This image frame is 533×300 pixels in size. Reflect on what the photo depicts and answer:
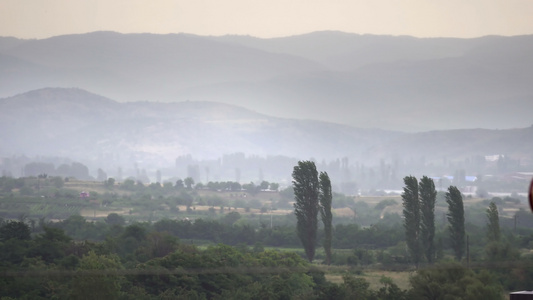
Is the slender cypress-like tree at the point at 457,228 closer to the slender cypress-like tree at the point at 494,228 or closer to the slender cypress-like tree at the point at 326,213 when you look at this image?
the slender cypress-like tree at the point at 494,228

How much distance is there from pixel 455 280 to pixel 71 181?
12805 cm

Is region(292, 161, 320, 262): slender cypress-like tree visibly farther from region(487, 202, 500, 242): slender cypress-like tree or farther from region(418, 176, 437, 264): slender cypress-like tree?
region(487, 202, 500, 242): slender cypress-like tree

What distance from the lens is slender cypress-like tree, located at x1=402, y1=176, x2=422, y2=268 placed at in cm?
6309

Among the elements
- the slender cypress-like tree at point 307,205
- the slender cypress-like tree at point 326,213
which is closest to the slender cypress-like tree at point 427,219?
the slender cypress-like tree at point 326,213

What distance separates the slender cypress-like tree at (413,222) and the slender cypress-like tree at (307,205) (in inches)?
310

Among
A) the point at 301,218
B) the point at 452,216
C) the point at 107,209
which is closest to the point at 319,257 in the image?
the point at 301,218

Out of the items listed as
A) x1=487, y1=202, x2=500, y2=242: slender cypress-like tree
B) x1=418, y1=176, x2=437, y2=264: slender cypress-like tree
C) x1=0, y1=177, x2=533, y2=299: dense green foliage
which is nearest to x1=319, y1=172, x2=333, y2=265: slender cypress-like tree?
x1=0, y1=177, x2=533, y2=299: dense green foliage

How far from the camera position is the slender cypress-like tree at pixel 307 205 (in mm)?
67125

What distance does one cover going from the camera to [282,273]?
51469mm

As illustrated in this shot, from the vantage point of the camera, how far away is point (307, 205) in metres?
70.4

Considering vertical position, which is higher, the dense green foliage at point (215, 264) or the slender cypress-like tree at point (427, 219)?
the slender cypress-like tree at point (427, 219)

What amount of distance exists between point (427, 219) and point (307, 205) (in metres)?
11.2

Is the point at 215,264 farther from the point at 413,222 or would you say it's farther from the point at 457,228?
the point at 457,228

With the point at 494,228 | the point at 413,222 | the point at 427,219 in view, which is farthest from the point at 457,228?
the point at 413,222
